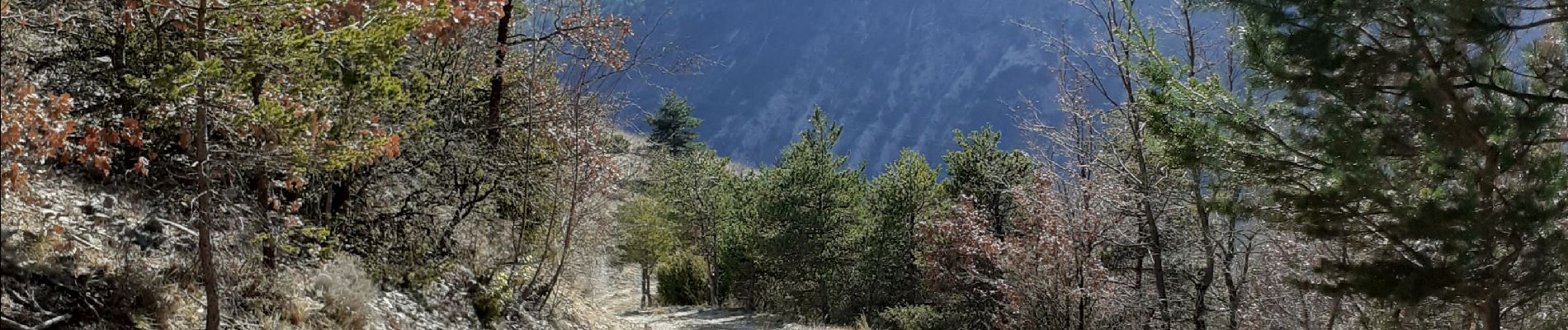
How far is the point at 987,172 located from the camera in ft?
67.4

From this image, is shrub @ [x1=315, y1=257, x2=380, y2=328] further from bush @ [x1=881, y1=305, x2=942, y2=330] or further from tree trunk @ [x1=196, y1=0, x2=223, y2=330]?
bush @ [x1=881, y1=305, x2=942, y2=330]

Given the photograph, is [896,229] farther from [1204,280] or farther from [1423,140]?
[1423,140]

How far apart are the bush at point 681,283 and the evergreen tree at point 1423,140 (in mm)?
25970

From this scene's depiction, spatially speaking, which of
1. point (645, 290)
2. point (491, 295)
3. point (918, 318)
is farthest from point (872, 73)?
point (491, 295)

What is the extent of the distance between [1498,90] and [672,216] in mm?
29485

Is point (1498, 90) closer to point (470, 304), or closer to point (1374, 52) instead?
point (1374, 52)

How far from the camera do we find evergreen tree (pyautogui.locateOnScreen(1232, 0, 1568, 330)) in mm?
4875

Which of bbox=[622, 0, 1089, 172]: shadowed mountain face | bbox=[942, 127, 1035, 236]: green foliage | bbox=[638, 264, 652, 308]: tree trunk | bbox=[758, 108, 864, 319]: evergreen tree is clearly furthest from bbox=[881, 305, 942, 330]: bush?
bbox=[622, 0, 1089, 172]: shadowed mountain face

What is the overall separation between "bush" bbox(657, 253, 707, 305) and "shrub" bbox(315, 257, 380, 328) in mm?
23964

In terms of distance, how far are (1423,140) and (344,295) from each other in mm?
6586

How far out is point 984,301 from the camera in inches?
861

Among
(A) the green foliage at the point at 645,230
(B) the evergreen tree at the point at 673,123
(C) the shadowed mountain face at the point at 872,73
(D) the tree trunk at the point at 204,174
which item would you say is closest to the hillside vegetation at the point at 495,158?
(D) the tree trunk at the point at 204,174

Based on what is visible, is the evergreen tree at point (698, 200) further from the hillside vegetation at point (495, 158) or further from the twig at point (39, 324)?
the twig at point (39, 324)

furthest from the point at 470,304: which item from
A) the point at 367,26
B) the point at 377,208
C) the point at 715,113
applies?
the point at 715,113
